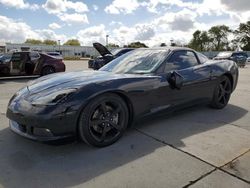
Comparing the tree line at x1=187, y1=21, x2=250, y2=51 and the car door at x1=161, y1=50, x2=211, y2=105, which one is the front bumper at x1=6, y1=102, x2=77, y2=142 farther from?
the tree line at x1=187, y1=21, x2=250, y2=51

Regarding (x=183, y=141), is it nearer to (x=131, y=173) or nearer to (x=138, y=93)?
(x=138, y=93)

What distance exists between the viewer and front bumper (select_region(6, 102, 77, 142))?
9.90 ft

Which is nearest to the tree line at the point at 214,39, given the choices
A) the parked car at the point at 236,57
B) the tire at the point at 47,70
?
the parked car at the point at 236,57

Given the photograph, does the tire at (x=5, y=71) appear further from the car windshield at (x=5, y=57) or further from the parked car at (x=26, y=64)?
the car windshield at (x=5, y=57)

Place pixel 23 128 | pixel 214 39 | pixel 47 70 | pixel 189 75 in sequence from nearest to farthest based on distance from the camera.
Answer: pixel 23 128
pixel 189 75
pixel 47 70
pixel 214 39

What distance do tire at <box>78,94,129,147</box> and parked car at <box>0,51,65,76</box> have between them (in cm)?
871

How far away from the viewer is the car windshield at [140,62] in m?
4.20

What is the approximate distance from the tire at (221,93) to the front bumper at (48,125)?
3192mm

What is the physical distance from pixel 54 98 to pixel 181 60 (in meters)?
2.43

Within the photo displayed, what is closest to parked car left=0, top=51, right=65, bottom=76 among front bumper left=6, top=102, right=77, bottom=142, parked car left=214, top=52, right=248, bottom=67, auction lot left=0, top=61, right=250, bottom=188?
auction lot left=0, top=61, right=250, bottom=188

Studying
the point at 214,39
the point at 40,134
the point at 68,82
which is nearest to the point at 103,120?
the point at 68,82

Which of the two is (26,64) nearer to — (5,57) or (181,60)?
(5,57)

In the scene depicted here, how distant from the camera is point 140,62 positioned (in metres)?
4.42

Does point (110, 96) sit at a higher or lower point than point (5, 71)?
higher
